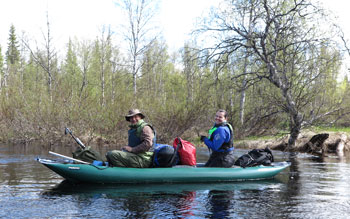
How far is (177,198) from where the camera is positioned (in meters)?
6.39

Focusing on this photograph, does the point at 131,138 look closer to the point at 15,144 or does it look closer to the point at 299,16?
the point at 299,16

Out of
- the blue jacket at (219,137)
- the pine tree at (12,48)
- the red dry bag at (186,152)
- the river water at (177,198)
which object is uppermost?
the pine tree at (12,48)

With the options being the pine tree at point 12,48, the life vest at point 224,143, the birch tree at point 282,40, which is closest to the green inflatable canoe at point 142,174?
the life vest at point 224,143

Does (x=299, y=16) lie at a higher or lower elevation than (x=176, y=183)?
higher

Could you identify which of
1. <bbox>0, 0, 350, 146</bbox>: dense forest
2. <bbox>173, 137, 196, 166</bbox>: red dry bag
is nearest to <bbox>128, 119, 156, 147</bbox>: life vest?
<bbox>173, 137, 196, 166</bbox>: red dry bag

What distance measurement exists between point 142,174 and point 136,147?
1.90 ft

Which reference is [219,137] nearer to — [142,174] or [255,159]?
[255,159]

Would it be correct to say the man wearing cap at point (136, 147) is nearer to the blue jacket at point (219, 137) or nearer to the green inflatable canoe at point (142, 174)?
the green inflatable canoe at point (142, 174)

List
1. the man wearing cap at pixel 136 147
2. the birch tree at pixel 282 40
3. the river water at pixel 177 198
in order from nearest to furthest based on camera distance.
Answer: the river water at pixel 177 198, the man wearing cap at pixel 136 147, the birch tree at pixel 282 40

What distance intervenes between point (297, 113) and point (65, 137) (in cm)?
848

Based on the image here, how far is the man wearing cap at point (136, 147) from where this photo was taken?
705 centimetres

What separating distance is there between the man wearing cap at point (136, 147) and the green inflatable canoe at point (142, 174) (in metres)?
0.13

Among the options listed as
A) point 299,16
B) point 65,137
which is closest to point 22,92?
point 65,137

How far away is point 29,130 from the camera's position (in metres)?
14.8
